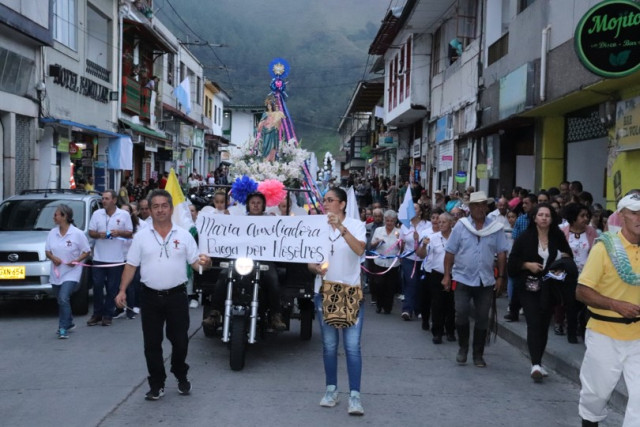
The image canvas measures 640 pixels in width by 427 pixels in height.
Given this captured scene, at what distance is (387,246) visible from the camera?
42.7ft

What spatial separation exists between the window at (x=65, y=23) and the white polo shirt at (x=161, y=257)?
59.3 ft

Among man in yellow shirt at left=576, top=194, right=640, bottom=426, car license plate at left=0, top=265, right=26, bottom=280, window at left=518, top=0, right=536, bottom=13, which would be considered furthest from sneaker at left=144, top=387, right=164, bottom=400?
window at left=518, top=0, right=536, bottom=13

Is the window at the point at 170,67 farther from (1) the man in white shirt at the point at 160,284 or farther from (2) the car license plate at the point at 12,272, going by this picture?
(1) the man in white shirt at the point at 160,284

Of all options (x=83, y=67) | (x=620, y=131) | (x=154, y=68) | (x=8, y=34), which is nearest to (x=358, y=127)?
(x=154, y=68)

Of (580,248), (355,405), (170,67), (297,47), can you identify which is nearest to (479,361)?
(580,248)

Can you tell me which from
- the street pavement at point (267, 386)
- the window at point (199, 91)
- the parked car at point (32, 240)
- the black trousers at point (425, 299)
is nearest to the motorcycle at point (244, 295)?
the street pavement at point (267, 386)

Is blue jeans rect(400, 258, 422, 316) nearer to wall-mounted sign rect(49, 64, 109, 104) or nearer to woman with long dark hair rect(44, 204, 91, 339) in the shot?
woman with long dark hair rect(44, 204, 91, 339)

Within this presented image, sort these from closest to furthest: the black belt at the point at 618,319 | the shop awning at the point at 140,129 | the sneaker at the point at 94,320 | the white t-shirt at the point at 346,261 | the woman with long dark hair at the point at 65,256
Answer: the black belt at the point at 618,319
the white t-shirt at the point at 346,261
the woman with long dark hair at the point at 65,256
the sneaker at the point at 94,320
the shop awning at the point at 140,129

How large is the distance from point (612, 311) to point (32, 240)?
29.0 feet

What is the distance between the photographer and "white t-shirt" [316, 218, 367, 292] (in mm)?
6602

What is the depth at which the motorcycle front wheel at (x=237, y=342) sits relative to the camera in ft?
26.3

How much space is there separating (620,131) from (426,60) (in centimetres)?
1800

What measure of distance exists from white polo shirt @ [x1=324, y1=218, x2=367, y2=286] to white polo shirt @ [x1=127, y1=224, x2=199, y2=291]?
4.34 feet

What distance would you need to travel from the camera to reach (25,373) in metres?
7.79
